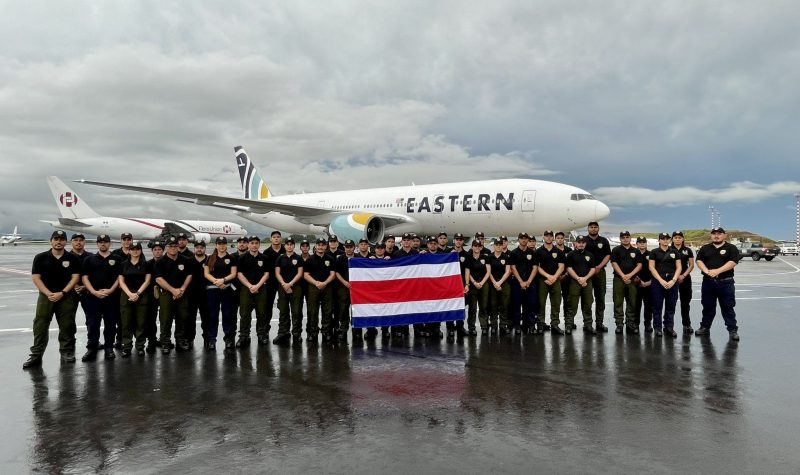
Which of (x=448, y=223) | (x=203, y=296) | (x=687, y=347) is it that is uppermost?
(x=448, y=223)

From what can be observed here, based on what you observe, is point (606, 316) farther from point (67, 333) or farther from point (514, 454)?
point (67, 333)

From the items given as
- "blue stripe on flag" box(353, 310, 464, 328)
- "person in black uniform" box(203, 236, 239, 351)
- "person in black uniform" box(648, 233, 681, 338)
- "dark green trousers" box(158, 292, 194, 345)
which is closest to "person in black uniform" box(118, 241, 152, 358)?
"dark green trousers" box(158, 292, 194, 345)

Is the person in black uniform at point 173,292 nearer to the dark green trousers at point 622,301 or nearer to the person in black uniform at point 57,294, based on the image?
the person in black uniform at point 57,294

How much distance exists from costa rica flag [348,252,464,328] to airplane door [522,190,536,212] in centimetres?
1337

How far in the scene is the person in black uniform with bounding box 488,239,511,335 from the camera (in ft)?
30.6

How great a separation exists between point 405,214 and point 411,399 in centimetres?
2095

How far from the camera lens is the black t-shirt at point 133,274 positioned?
309 inches

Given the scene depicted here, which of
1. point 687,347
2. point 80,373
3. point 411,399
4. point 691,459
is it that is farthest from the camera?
point 687,347

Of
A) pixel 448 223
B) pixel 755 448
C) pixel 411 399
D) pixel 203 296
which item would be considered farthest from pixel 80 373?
pixel 448 223

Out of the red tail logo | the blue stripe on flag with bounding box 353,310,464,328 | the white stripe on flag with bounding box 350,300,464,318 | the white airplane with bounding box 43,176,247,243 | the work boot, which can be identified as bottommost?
the work boot

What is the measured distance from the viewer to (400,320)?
8914 mm

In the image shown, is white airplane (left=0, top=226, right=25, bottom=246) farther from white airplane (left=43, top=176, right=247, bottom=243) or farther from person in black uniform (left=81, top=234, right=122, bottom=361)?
person in black uniform (left=81, top=234, right=122, bottom=361)

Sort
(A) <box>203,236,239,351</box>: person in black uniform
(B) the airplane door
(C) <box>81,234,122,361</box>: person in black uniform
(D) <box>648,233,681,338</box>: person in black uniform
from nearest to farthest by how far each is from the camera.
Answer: (C) <box>81,234,122,361</box>: person in black uniform < (A) <box>203,236,239,351</box>: person in black uniform < (D) <box>648,233,681,338</box>: person in black uniform < (B) the airplane door

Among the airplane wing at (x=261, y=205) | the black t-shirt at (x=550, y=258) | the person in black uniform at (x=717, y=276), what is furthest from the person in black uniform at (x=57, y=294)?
the airplane wing at (x=261, y=205)
